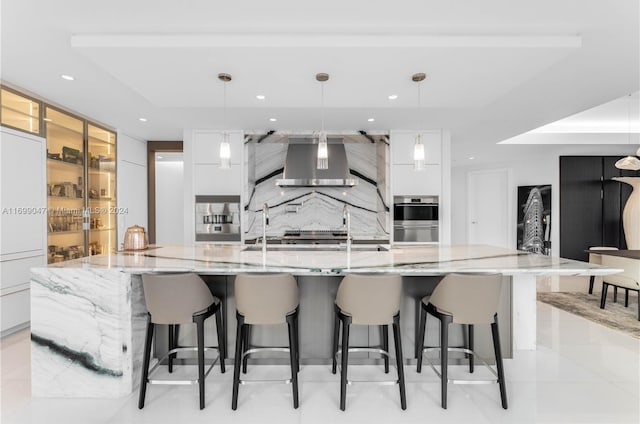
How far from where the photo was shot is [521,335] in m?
2.85

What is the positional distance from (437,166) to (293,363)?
12.4 ft

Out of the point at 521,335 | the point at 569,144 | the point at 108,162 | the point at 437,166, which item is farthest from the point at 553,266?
the point at 108,162

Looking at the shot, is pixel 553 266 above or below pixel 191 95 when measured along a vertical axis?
below

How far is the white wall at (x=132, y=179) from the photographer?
4.98m

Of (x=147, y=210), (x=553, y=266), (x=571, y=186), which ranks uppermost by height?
(x=571, y=186)

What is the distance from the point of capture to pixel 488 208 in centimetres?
841

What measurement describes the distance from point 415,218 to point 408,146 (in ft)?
3.53

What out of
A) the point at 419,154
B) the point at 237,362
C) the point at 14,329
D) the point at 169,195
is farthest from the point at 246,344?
the point at 169,195

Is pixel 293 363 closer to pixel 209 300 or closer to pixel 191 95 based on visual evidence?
pixel 209 300

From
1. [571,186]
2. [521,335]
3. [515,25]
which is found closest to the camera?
[515,25]

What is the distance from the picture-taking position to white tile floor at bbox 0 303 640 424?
1.93 meters

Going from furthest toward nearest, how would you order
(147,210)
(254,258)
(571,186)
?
(571,186) → (147,210) → (254,258)

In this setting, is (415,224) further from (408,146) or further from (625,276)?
(625,276)

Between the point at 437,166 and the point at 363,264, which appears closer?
the point at 363,264
